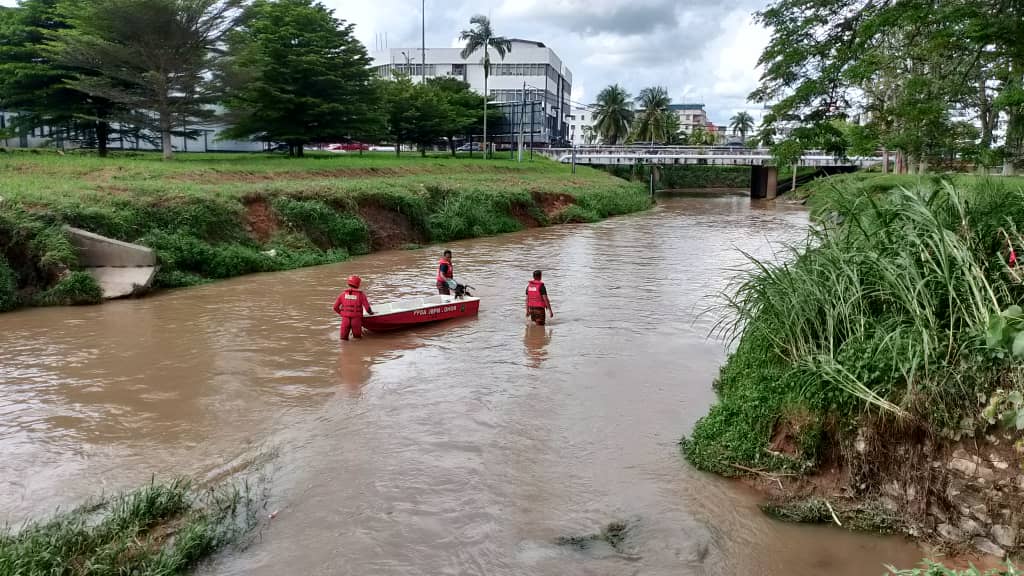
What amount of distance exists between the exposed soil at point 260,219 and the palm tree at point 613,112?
7226 cm

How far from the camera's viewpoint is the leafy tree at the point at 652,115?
90875 mm

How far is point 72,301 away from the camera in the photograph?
15.9 meters

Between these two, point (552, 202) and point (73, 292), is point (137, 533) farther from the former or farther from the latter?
point (552, 202)

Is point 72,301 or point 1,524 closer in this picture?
point 1,524

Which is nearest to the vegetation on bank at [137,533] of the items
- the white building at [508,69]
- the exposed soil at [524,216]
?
the exposed soil at [524,216]

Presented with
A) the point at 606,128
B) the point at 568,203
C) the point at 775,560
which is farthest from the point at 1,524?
the point at 606,128

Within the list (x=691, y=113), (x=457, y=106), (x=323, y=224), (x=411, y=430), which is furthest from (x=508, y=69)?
(x=691, y=113)

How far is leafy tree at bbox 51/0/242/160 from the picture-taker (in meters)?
27.8

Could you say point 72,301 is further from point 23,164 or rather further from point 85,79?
point 85,79

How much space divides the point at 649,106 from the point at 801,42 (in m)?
84.9

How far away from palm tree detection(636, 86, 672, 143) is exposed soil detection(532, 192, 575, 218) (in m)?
53.8

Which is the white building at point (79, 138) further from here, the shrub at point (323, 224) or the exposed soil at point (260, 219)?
the shrub at point (323, 224)

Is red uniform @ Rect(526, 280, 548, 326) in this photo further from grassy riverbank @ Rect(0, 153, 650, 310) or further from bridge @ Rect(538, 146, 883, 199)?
bridge @ Rect(538, 146, 883, 199)

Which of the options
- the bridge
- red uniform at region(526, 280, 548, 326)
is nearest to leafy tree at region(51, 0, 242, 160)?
red uniform at region(526, 280, 548, 326)
